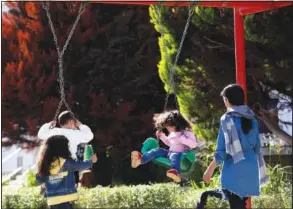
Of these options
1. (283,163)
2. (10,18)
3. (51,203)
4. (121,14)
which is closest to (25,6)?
(10,18)

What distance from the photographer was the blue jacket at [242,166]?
5234 mm

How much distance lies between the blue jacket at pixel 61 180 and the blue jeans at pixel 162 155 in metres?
0.58

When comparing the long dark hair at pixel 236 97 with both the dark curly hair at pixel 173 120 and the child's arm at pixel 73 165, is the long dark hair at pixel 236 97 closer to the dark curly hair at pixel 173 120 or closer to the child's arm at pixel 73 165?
the dark curly hair at pixel 173 120

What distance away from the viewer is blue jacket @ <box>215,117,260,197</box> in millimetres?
5234

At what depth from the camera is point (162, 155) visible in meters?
5.95

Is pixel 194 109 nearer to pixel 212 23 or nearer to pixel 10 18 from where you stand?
pixel 212 23

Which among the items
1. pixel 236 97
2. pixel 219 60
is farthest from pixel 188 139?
pixel 219 60

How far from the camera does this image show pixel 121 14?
11.7 meters

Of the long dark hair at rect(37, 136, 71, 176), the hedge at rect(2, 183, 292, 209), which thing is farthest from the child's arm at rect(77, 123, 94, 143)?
the hedge at rect(2, 183, 292, 209)

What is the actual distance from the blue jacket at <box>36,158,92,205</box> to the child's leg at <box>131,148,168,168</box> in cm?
43

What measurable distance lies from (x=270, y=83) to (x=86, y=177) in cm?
397

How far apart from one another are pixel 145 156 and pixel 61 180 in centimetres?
82

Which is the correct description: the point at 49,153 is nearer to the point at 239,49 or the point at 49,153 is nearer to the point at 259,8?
the point at 239,49

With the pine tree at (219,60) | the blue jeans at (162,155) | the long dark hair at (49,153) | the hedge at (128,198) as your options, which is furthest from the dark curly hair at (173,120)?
the hedge at (128,198)
